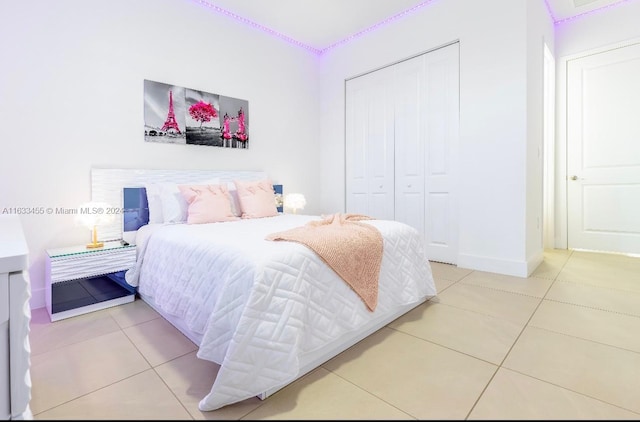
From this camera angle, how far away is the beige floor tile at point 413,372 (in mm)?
1208

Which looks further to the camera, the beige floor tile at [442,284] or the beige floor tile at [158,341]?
the beige floor tile at [442,284]

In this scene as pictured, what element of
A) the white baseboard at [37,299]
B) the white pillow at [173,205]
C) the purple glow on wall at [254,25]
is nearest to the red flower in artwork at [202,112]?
the white pillow at [173,205]

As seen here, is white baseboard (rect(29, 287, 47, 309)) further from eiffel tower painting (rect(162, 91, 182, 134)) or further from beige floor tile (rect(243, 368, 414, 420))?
beige floor tile (rect(243, 368, 414, 420))

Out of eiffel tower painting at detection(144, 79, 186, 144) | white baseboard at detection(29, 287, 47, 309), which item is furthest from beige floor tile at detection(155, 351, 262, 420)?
eiffel tower painting at detection(144, 79, 186, 144)

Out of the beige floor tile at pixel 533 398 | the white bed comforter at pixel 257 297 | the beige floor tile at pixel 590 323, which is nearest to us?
the beige floor tile at pixel 533 398

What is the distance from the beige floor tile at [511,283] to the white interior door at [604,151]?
179 centimetres

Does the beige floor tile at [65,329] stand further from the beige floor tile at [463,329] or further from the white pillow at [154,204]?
the beige floor tile at [463,329]

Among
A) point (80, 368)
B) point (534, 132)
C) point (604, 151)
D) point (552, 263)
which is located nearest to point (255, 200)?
point (80, 368)

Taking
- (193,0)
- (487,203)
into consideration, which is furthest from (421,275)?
(193,0)

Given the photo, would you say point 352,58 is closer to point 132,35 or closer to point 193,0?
point 193,0

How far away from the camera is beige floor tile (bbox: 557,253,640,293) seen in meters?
2.60

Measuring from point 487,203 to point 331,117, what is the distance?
2.43m

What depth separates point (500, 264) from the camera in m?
2.95

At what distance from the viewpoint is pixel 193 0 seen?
10.3ft
